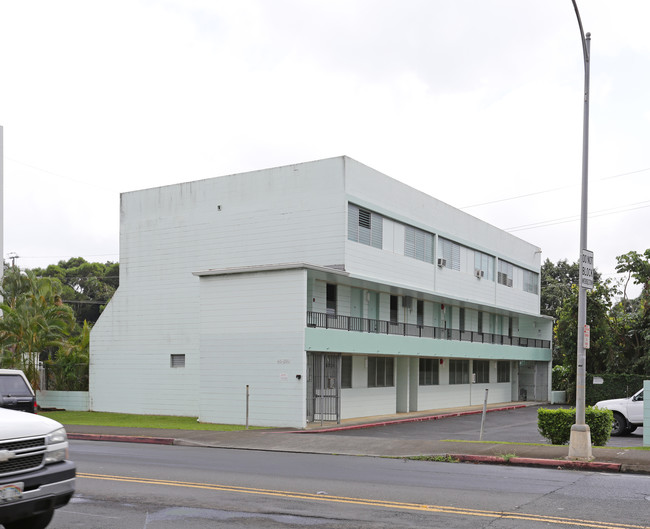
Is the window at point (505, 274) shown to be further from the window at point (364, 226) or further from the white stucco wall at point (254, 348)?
the white stucco wall at point (254, 348)

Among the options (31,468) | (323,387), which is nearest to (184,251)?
(323,387)

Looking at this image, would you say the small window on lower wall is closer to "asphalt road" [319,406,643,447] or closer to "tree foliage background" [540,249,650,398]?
"asphalt road" [319,406,643,447]

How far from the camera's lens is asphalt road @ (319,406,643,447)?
2251 centimetres

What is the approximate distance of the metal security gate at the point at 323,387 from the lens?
2622 cm

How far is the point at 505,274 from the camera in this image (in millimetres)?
46219

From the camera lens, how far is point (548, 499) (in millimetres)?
10812

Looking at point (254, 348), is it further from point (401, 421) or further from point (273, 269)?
point (401, 421)

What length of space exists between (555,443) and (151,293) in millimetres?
19816

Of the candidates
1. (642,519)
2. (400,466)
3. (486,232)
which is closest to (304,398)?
(400,466)

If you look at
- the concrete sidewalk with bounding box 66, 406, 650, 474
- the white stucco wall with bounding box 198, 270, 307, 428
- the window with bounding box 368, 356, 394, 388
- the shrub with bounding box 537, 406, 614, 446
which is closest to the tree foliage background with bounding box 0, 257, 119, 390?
the concrete sidewalk with bounding box 66, 406, 650, 474

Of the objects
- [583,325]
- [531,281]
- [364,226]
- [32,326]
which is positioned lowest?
[32,326]

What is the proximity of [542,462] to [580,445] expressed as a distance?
860mm

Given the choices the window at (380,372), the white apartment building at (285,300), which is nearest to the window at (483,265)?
the white apartment building at (285,300)

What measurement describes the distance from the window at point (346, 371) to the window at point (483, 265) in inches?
552
